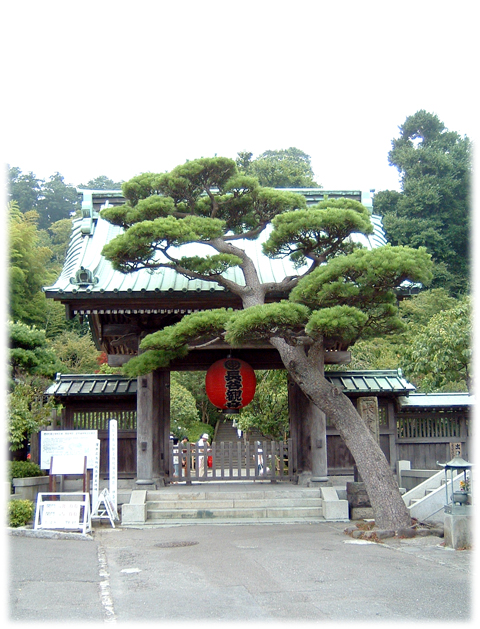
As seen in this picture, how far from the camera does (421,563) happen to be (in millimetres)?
7938

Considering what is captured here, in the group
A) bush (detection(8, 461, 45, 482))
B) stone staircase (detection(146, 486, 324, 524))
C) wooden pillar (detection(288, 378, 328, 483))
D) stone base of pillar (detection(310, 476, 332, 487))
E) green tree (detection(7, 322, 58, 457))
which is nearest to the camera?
stone staircase (detection(146, 486, 324, 524))

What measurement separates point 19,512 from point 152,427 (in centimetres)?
345

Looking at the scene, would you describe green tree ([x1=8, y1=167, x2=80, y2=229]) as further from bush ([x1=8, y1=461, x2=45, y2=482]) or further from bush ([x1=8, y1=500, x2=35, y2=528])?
bush ([x1=8, y1=500, x2=35, y2=528])

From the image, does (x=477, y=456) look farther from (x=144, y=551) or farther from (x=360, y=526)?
(x=144, y=551)

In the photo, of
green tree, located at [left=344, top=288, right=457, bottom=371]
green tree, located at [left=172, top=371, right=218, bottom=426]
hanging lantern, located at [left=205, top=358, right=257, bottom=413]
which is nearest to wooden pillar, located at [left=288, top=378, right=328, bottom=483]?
hanging lantern, located at [left=205, top=358, right=257, bottom=413]

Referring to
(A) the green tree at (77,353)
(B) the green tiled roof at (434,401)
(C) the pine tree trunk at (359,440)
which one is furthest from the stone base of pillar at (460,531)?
(A) the green tree at (77,353)

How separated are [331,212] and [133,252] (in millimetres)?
3666

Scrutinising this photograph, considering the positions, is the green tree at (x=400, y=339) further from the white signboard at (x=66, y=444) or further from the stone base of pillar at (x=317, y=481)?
the white signboard at (x=66, y=444)

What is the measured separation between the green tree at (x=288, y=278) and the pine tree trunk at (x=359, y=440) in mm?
17

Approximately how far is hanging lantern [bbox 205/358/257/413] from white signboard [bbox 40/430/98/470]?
274cm

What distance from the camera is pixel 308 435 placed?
14.5 metres

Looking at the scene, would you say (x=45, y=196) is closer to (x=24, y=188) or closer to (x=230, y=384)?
(x=24, y=188)

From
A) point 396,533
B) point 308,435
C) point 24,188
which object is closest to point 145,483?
point 308,435

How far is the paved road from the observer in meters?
5.73
